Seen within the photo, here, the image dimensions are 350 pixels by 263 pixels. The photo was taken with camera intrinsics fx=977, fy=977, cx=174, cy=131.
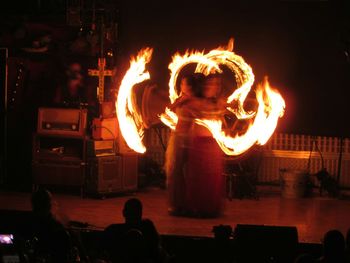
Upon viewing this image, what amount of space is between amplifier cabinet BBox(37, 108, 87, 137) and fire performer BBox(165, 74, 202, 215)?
1840mm

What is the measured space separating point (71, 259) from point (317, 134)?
584 cm

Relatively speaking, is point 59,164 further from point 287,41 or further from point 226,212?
point 287,41

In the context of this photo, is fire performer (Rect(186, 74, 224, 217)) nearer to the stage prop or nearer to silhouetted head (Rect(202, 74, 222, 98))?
silhouetted head (Rect(202, 74, 222, 98))

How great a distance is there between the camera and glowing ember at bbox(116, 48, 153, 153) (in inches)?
487

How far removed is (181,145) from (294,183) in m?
2.47

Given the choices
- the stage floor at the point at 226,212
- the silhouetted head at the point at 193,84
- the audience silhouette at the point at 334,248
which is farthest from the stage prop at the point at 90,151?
the audience silhouette at the point at 334,248

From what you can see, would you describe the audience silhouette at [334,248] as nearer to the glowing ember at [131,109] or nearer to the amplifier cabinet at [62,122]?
the glowing ember at [131,109]

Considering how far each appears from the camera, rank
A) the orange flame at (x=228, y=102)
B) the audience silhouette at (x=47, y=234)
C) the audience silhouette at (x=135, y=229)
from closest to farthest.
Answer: the audience silhouette at (x=47, y=234), the audience silhouette at (x=135, y=229), the orange flame at (x=228, y=102)

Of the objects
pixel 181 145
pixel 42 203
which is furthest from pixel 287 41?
pixel 42 203

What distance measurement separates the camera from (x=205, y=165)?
472 inches

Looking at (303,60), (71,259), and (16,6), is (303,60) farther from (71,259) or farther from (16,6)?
(71,259)

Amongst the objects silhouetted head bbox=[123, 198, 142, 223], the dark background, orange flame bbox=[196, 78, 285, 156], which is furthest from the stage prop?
silhouetted head bbox=[123, 198, 142, 223]

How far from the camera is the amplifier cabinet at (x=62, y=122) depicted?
1352cm

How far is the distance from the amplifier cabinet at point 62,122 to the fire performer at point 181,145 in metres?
1.84
